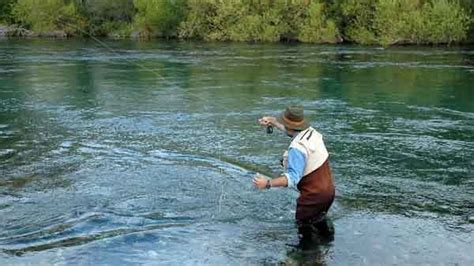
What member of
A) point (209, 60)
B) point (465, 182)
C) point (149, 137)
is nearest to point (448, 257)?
point (465, 182)

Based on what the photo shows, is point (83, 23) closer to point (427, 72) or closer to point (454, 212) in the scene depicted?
point (427, 72)

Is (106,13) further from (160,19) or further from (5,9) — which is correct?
(5,9)

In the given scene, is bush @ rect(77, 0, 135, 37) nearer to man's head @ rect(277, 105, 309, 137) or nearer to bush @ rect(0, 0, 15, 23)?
bush @ rect(0, 0, 15, 23)

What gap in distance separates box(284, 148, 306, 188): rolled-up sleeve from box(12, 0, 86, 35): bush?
59696mm

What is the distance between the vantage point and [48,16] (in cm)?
6631

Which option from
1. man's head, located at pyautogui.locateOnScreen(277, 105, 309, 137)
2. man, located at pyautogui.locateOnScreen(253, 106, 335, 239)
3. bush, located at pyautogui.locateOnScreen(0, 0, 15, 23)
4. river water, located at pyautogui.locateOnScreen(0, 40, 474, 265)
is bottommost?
river water, located at pyautogui.locateOnScreen(0, 40, 474, 265)

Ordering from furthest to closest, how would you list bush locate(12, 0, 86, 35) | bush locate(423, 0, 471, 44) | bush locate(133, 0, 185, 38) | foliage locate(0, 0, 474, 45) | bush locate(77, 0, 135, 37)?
bush locate(77, 0, 135, 37)
bush locate(12, 0, 86, 35)
bush locate(133, 0, 185, 38)
foliage locate(0, 0, 474, 45)
bush locate(423, 0, 471, 44)

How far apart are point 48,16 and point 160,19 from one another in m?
11.9

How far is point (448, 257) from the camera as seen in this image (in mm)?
8172

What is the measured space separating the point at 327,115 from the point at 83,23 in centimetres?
5420

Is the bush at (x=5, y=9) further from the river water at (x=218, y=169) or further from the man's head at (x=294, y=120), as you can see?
the man's head at (x=294, y=120)

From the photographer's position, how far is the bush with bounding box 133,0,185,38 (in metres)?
63.8

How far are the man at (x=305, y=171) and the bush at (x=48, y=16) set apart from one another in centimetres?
5931

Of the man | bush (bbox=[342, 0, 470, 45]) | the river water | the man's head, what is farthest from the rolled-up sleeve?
bush (bbox=[342, 0, 470, 45])
